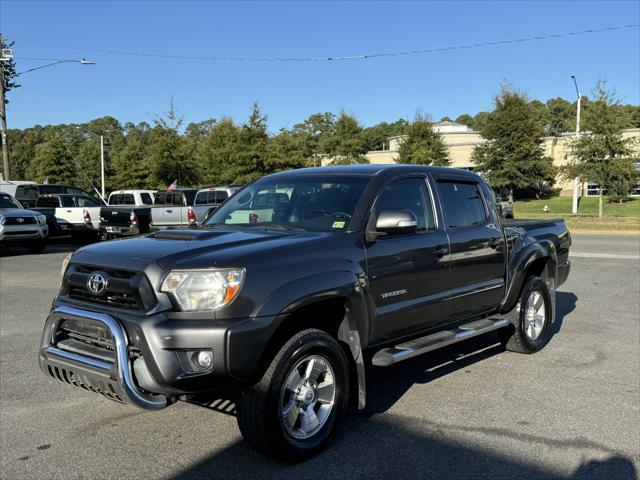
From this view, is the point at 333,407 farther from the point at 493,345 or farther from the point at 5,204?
the point at 5,204

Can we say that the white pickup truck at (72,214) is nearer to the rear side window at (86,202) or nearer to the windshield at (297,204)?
the rear side window at (86,202)

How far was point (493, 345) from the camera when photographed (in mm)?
6777

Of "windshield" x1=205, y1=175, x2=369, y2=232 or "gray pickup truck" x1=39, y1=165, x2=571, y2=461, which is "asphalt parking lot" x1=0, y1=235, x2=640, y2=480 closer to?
"gray pickup truck" x1=39, y1=165, x2=571, y2=461

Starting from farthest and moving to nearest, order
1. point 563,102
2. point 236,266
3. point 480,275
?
point 563,102
point 480,275
point 236,266

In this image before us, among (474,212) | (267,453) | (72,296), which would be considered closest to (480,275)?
(474,212)

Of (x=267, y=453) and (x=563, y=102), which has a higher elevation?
(x=563, y=102)

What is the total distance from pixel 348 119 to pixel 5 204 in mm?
27608

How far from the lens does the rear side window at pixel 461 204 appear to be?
18.0ft

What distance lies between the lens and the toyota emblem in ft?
12.6

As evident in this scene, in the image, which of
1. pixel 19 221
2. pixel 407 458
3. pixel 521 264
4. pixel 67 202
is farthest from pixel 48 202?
pixel 407 458

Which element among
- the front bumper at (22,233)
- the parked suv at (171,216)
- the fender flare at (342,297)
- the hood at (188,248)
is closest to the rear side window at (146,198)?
the parked suv at (171,216)

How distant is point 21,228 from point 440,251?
1430 cm

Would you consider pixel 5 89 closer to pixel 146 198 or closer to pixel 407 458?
pixel 146 198

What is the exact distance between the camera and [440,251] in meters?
5.07
